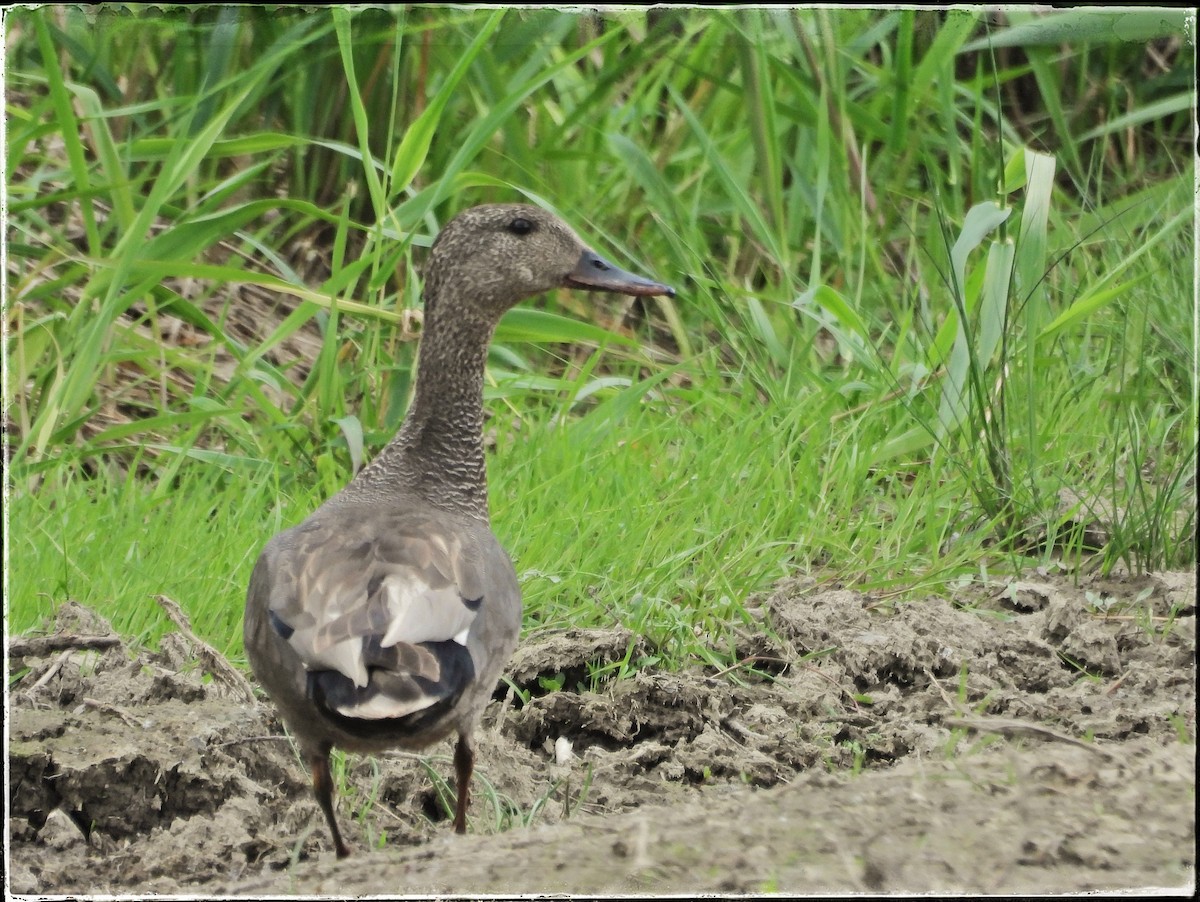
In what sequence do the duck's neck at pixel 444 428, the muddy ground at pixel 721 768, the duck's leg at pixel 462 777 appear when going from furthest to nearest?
the duck's neck at pixel 444 428, the duck's leg at pixel 462 777, the muddy ground at pixel 721 768

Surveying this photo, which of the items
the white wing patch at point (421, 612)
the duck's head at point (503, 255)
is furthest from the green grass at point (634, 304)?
the white wing patch at point (421, 612)

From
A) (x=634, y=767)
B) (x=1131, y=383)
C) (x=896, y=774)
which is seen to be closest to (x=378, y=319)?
(x=634, y=767)

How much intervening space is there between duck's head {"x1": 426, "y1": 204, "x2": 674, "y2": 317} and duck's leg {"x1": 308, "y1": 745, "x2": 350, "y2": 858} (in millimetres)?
1277

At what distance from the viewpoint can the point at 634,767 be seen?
3793mm

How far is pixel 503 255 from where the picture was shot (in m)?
4.08

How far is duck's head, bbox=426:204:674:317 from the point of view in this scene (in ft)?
13.4

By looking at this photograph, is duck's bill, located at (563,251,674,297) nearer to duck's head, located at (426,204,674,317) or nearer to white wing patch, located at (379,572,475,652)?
duck's head, located at (426,204,674,317)

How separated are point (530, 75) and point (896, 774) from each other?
286 centimetres

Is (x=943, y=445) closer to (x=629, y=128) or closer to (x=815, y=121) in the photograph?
(x=815, y=121)

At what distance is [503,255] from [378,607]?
1267 mm

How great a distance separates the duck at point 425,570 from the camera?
3.02 m

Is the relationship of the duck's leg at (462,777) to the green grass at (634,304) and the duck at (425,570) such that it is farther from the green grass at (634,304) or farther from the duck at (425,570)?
the green grass at (634,304)

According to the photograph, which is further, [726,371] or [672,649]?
[726,371]

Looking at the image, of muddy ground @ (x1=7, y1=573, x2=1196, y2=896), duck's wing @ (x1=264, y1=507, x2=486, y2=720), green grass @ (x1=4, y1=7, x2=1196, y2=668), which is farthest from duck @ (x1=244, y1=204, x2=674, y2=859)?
green grass @ (x1=4, y1=7, x2=1196, y2=668)
